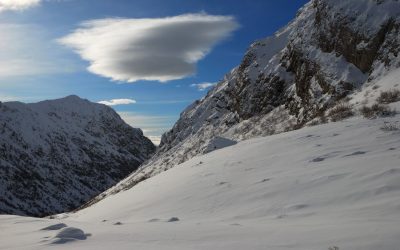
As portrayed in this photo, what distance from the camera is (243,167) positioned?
12.2 meters

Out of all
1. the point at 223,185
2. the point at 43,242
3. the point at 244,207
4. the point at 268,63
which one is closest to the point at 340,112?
the point at 223,185

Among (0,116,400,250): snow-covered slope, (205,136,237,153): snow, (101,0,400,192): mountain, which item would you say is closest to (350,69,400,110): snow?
(101,0,400,192): mountain

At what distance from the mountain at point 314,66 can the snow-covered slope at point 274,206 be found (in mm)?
7069

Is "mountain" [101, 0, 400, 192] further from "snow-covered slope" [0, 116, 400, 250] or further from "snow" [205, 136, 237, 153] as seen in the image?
"snow-covered slope" [0, 116, 400, 250]

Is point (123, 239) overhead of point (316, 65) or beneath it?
beneath

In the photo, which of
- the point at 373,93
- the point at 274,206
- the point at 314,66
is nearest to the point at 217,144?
the point at 373,93

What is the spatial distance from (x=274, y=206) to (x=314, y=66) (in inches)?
1708

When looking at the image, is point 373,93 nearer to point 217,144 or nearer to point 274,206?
point 217,144

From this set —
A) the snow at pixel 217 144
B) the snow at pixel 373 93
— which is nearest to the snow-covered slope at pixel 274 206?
the snow at pixel 373 93

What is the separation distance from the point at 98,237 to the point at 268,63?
6846 cm

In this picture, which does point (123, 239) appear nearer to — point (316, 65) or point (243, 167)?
point (243, 167)

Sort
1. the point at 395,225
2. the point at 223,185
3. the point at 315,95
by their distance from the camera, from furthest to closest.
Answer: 1. the point at 315,95
2. the point at 223,185
3. the point at 395,225

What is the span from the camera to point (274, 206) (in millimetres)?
8102

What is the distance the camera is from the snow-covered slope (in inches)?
224
